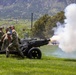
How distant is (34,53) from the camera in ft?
79.9

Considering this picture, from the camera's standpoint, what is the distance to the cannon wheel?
2397 centimetres

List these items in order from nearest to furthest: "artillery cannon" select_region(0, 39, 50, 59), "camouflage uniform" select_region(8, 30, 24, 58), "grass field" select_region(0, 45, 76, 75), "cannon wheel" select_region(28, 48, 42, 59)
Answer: "grass field" select_region(0, 45, 76, 75), "camouflage uniform" select_region(8, 30, 24, 58), "cannon wheel" select_region(28, 48, 42, 59), "artillery cannon" select_region(0, 39, 50, 59)

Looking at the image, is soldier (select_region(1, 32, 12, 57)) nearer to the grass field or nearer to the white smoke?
the white smoke

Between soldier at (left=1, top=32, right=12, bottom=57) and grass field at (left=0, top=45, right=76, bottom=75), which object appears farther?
soldier at (left=1, top=32, right=12, bottom=57)

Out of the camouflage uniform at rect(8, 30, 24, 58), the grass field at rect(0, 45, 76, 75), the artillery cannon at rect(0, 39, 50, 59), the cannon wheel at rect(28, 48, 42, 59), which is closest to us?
the grass field at rect(0, 45, 76, 75)

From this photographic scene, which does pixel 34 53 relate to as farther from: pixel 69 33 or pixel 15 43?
pixel 69 33

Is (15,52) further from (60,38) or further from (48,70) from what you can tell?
(48,70)

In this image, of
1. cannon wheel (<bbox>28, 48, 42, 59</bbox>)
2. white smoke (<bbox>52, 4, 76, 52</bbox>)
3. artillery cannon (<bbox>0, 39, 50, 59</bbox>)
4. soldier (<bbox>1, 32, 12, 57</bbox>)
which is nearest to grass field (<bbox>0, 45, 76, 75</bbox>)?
cannon wheel (<bbox>28, 48, 42, 59</bbox>)

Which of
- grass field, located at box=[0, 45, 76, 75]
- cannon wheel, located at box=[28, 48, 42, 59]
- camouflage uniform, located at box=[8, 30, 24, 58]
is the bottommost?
grass field, located at box=[0, 45, 76, 75]

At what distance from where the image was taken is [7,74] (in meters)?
16.6

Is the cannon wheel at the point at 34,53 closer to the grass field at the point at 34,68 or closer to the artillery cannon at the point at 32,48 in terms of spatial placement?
the artillery cannon at the point at 32,48

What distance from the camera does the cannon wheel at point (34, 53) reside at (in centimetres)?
2397

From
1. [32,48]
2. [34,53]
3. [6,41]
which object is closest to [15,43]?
[32,48]

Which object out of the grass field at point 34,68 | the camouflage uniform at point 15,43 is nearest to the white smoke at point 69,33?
the camouflage uniform at point 15,43
